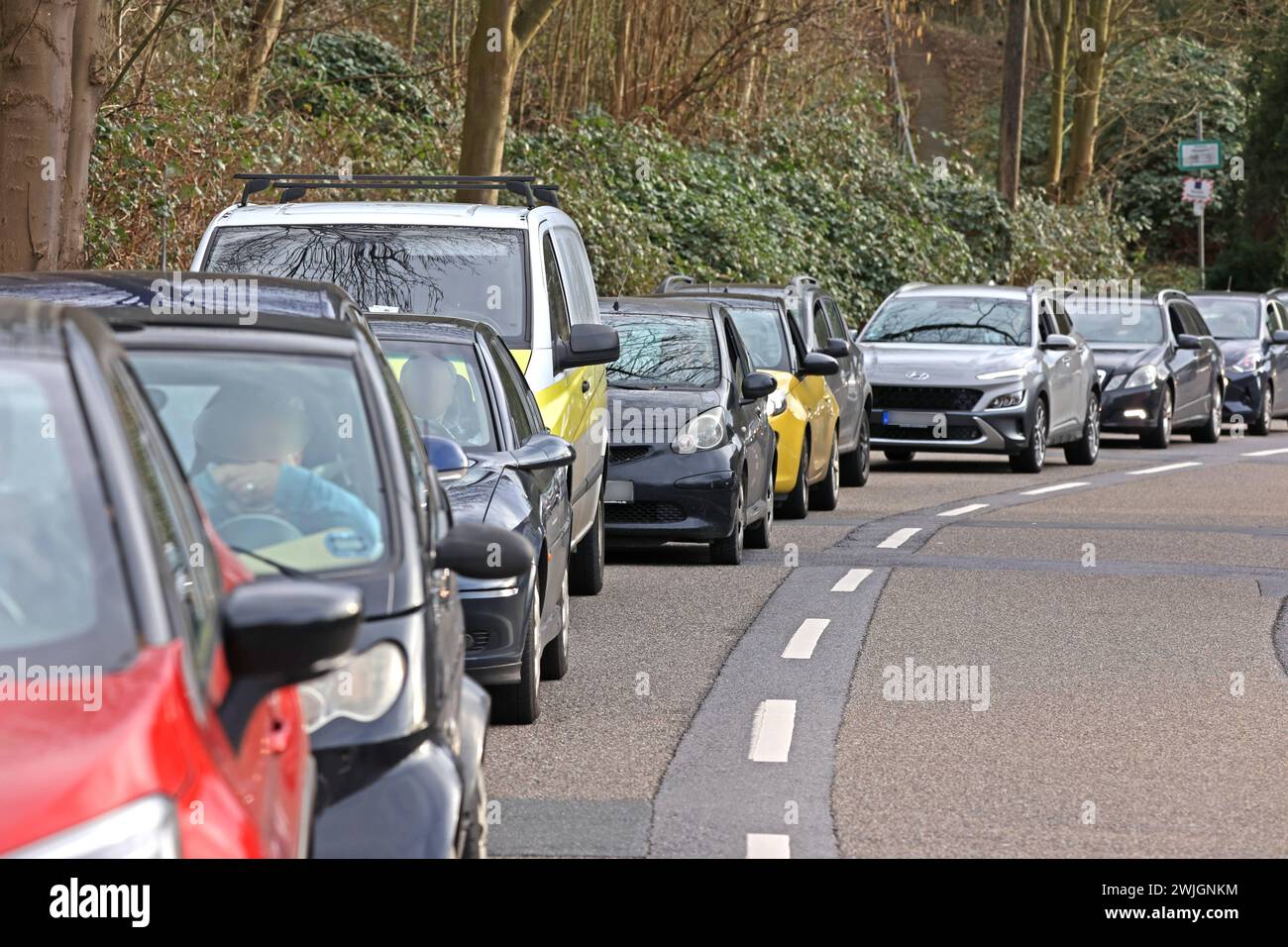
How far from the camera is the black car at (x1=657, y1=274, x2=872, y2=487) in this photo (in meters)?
18.8

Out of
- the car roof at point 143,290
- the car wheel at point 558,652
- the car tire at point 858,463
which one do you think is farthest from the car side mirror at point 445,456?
the car tire at point 858,463

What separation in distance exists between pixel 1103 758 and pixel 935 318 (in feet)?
51.6

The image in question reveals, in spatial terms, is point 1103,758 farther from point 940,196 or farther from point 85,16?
point 940,196

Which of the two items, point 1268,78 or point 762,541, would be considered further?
point 1268,78

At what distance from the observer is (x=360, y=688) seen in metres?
4.61

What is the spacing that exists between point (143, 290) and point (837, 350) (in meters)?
12.6

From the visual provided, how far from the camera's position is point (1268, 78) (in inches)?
2018

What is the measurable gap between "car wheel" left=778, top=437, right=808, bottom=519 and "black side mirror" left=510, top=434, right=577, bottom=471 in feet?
27.8

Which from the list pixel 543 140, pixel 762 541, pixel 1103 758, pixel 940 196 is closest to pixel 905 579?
pixel 762 541

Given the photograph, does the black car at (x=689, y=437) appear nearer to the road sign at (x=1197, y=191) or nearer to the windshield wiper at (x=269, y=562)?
the windshield wiper at (x=269, y=562)

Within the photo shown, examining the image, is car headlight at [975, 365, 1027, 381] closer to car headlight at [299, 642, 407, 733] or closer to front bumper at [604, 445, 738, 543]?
front bumper at [604, 445, 738, 543]

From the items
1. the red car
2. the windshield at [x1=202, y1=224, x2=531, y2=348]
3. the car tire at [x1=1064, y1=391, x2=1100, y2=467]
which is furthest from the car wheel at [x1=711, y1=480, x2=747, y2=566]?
the car tire at [x1=1064, y1=391, x2=1100, y2=467]

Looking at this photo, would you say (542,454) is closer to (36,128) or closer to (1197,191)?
(36,128)
